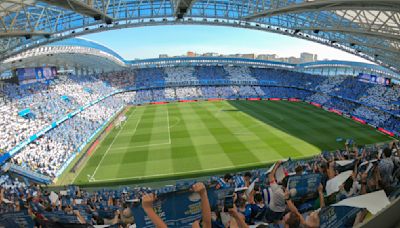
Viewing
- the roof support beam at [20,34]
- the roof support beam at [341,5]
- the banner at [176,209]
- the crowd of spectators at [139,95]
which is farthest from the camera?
the crowd of spectators at [139,95]

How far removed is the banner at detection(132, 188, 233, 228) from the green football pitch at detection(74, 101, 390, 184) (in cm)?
1563

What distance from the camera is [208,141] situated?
27.4 m

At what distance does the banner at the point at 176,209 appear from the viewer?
141 inches

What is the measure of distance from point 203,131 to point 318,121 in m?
16.5

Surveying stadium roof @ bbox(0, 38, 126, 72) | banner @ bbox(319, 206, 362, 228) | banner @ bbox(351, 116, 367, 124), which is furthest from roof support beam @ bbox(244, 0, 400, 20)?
stadium roof @ bbox(0, 38, 126, 72)

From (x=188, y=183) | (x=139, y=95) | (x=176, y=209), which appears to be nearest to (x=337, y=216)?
(x=176, y=209)

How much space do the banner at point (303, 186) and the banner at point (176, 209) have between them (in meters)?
2.74

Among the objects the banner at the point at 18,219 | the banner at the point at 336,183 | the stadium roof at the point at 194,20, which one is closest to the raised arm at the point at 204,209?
the banner at the point at 336,183

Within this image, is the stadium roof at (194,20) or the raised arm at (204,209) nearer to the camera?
the raised arm at (204,209)

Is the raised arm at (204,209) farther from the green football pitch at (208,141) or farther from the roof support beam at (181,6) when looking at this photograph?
the roof support beam at (181,6)

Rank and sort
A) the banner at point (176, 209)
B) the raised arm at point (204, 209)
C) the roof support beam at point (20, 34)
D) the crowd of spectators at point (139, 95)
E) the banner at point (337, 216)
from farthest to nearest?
the crowd of spectators at point (139, 95) < the roof support beam at point (20, 34) < the banner at point (176, 209) < the banner at point (337, 216) < the raised arm at point (204, 209)

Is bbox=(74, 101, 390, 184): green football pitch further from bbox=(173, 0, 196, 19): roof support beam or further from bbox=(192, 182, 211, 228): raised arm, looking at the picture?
bbox=(192, 182, 211, 228): raised arm

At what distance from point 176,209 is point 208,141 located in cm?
→ 2376

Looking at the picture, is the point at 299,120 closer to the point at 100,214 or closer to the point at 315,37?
the point at 315,37
